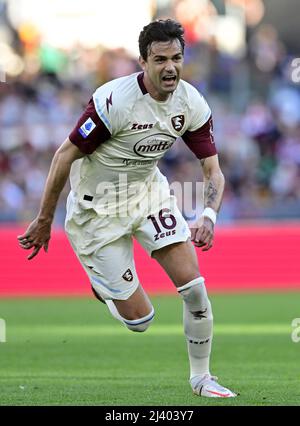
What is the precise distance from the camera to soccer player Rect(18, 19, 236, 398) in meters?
8.28

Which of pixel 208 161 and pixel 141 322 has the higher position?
pixel 208 161

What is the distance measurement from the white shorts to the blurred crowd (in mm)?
10830

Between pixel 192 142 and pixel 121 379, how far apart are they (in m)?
2.13

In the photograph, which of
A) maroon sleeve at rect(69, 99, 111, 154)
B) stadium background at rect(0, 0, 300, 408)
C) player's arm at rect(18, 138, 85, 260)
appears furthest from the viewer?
stadium background at rect(0, 0, 300, 408)

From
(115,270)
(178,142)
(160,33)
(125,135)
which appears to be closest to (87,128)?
(125,135)

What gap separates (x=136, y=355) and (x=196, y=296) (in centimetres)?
323

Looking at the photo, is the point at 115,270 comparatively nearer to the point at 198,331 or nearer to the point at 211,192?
the point at 198,331

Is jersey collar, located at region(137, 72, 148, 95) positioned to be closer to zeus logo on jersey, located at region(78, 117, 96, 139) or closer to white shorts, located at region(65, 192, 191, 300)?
zeus logo on jersey, located at region(78, 117, 96, 139)

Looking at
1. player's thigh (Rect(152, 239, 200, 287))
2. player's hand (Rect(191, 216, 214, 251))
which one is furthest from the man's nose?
player's thigh (Rect(152, 239, 200, 287))

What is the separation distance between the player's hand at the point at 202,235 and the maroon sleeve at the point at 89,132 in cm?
97

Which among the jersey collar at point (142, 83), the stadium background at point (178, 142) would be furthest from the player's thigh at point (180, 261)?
the stadium background at point (178, 142)

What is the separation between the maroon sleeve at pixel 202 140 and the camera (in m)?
8.72

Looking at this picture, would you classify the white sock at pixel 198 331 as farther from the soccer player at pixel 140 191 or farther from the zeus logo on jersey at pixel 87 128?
the zeus logo on jersey at pixel 87 128

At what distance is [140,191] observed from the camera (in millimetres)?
8812
